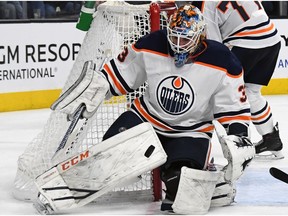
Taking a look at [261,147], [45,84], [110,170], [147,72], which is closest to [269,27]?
[261,147]

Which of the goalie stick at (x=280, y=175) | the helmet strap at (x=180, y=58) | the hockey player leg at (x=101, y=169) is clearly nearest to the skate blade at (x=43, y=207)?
the hockey player leg at (x=101, y=169)

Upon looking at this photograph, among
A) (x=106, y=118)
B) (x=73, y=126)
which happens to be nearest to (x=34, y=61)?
(x=106, y=118)

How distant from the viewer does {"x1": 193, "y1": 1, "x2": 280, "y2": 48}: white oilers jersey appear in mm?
4129

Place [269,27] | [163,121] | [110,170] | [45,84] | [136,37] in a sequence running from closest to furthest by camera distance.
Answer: [110,170] → [163,121] → [136,37] → [269,27] → [45,84]

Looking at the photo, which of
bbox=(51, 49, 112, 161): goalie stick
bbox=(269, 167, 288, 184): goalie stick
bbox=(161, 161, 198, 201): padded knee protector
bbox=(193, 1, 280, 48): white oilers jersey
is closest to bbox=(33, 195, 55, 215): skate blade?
bbox=(51, 49, 112, 161): goalie stick

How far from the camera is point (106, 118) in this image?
3613 mm

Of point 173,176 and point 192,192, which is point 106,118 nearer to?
point 173,176

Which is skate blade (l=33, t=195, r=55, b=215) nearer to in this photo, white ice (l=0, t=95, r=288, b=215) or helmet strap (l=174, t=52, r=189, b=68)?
white ice (l=0, t=95, r=288, b=215)

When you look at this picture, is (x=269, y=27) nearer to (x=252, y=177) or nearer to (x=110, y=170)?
(x=252, y=177)

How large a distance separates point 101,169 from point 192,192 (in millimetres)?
318

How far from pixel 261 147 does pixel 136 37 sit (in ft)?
3.58

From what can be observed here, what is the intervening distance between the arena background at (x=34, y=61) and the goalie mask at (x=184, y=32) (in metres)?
3.30

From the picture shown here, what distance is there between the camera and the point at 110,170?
3.07 meters

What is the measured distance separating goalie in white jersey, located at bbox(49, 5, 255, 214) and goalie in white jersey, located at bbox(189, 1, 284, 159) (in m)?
0.89
